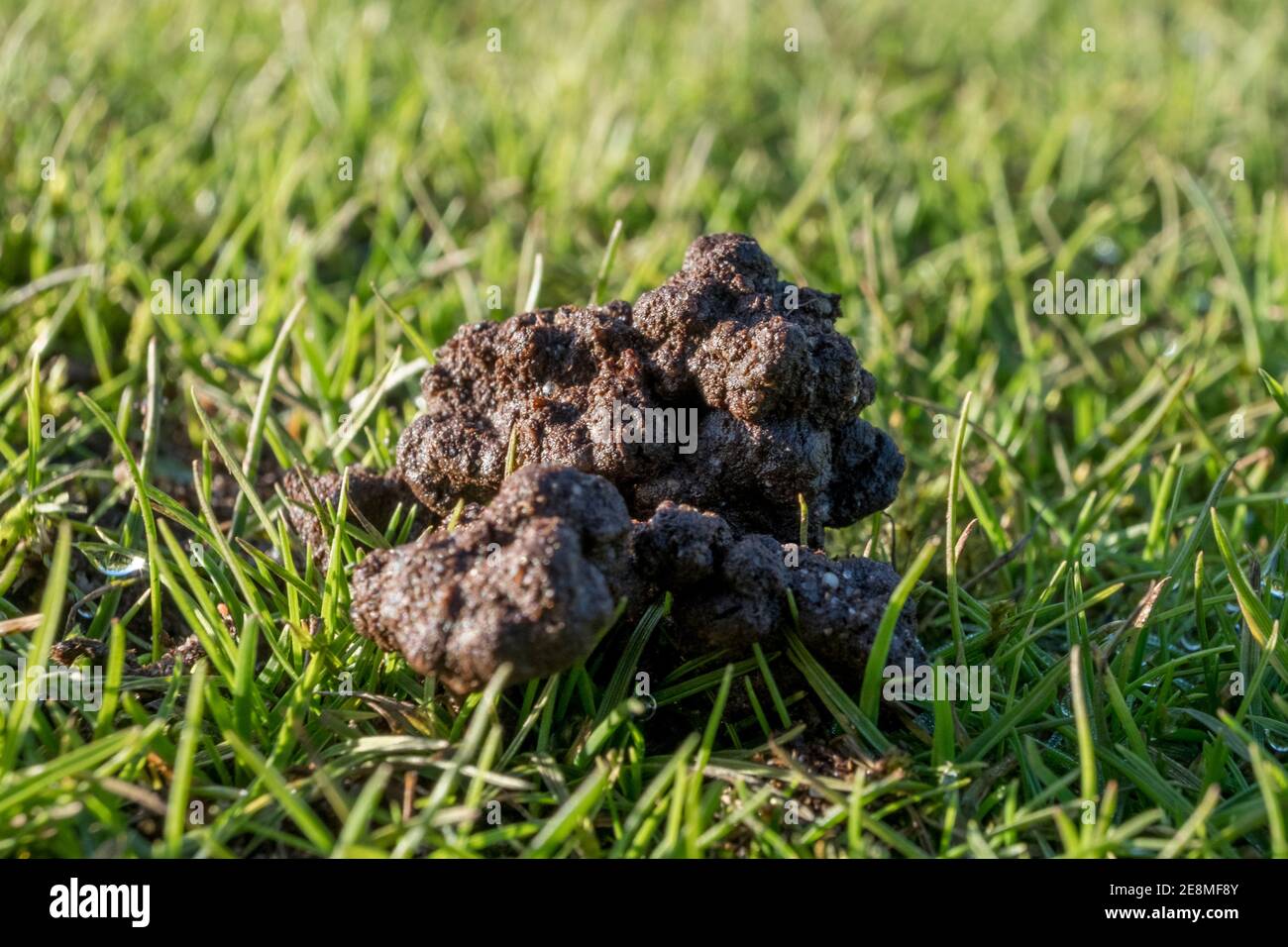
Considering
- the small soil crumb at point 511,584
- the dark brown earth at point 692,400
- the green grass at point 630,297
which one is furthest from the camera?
the dark brown earth at point 692,400

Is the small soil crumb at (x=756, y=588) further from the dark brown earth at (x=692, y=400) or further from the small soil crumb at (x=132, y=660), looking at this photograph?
the small soil crumb at (x=132, y=660)

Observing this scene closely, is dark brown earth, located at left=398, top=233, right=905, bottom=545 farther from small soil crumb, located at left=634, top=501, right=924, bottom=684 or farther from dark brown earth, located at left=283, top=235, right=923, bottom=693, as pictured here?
small soil crumb, located at left=634, top=501, right=924, bottom=684

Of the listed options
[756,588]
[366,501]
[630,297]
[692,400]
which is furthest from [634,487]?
[630,297]

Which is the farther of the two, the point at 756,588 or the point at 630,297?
the point at 630,297

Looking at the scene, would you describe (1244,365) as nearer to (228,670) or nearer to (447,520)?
(447,520)

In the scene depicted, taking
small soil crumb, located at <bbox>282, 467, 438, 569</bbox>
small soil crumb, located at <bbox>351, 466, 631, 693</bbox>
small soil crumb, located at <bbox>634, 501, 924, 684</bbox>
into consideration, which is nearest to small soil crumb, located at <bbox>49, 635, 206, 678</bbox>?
small soil crumb, located at <bbox>282, 467, 438, 569</bbox>

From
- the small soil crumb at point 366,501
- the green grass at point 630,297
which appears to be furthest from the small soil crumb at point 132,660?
the small soil crumb at point 366,501

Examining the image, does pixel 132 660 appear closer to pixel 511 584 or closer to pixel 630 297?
pixel 511 584

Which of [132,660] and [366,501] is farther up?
[366,501]
